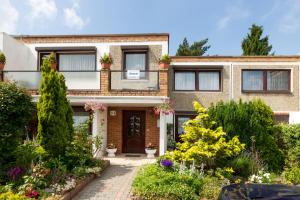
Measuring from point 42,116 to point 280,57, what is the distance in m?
13.5

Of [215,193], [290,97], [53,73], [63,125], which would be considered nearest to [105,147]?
[63,125]

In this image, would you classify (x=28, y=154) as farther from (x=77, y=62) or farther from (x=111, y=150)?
(x=77, y=62)

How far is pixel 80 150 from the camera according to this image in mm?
10023

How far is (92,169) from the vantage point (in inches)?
372

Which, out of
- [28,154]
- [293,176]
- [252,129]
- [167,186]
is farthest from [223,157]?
[28,154]

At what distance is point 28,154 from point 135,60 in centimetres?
875

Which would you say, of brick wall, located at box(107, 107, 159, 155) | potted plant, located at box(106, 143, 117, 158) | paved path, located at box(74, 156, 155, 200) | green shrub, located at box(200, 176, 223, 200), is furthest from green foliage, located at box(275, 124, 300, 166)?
potted plant, located at box(106, 143, 117, 158)

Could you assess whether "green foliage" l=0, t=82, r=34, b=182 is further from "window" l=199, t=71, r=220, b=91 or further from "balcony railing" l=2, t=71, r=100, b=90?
"window" l=199, t=71, r=220, b=91

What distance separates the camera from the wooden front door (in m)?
15.2

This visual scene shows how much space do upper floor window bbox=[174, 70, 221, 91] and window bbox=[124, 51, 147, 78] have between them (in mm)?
2394

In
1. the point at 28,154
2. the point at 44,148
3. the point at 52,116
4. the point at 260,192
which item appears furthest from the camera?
the point at 52,116

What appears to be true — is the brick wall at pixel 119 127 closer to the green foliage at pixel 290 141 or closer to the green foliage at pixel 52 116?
the green foliage at pixel 52 116

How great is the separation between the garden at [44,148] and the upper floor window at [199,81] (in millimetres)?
7429

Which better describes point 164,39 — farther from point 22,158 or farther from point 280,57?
point 22,158
